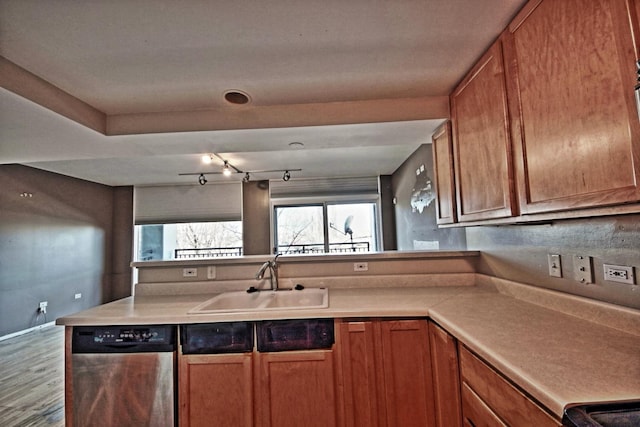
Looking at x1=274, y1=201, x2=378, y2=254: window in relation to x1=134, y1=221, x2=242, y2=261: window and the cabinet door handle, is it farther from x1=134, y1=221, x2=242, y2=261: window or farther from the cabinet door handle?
the cabinet door handle

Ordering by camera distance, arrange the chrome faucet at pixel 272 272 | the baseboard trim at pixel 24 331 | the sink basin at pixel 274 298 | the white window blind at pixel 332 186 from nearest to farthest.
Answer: the sink basin at pixel 274 298 < the chrome faucet at pixel 272 272 < the baseboard trim at pixel 24 331 < the white window blind at pixel 332 186

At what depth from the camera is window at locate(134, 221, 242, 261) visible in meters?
5.81

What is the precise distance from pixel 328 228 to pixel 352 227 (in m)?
0.48

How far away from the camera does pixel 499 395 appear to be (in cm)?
92

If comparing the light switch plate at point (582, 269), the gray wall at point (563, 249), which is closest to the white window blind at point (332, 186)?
the gray wall at point (563, 249)

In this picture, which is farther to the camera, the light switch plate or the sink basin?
the sink basin

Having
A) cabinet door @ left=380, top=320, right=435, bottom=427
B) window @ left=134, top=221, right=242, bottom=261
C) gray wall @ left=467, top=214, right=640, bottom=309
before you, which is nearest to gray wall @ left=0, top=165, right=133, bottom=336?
window @ left=134, top=221, right=242, bottom=261

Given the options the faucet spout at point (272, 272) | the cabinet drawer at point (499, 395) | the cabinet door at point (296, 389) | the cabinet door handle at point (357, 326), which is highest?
the faucet spout at point (272, 272)

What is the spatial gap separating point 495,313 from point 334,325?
785mm

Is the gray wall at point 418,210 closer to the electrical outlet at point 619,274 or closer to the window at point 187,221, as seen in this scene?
the electrical outlet at point 619,274

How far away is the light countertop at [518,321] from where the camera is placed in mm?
766

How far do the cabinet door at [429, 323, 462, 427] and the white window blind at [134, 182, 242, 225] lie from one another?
4.82 m

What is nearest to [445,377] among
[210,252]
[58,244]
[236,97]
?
[236,97]

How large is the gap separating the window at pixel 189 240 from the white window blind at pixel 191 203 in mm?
202
